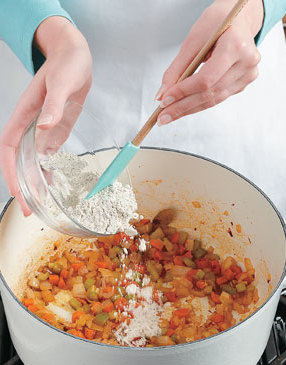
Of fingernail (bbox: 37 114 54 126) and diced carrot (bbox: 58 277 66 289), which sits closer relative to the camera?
fingernail (bbox: 37 114 54 126)

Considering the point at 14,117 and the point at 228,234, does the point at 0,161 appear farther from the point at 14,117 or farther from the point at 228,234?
the point at 228,234

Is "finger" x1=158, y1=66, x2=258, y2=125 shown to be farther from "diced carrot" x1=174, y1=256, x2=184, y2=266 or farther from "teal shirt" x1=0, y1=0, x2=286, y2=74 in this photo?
"diced carrot" x1=174, y1=256, x2=184, y2=266

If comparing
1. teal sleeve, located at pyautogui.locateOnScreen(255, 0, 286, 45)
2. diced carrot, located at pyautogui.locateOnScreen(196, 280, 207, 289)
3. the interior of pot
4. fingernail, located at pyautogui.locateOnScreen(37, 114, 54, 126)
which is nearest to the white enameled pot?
the interior of pot

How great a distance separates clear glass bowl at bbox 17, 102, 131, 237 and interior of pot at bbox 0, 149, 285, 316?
0.11 m

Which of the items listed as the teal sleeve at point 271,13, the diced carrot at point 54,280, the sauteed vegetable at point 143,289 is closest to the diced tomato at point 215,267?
the sauteed vegetable at point 143,289

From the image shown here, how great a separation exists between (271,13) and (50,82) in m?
0.51

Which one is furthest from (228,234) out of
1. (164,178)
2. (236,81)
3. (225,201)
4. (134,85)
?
(134,85)

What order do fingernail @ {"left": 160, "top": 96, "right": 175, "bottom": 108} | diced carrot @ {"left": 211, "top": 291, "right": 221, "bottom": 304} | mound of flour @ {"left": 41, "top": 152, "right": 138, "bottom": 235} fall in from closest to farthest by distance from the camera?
1. mound of flour @ {"left": 41, "top": 152, "right": 138, "bottom": 235}
2. fingernail @ {"left": 160, "top": 96, "right": 175, "bottom": 108}
3. diced carrot @ {"left": 211, "top": 291, "right": 221, "bottom": 304}

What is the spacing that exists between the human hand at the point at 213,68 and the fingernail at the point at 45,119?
7.9 inches

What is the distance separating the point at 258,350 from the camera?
0.77m

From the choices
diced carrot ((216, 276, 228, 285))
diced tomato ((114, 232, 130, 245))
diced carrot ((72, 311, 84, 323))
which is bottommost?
diced carrot ((216, 276, 228, 285))

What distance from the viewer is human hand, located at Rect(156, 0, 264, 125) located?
2.89 ft

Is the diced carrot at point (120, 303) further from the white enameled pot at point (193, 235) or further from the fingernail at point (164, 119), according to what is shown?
the fingernail at point (164, 119)

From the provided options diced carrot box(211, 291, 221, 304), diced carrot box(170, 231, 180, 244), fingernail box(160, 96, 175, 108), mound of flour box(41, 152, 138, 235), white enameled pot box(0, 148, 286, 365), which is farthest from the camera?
diced carrot box(170, 231, 180, 244)
